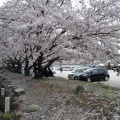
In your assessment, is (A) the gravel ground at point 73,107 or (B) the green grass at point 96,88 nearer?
(A) the gravel ground at point 73,107

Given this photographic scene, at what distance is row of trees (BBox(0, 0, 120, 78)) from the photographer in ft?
30.6

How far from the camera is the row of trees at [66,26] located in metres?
9.34

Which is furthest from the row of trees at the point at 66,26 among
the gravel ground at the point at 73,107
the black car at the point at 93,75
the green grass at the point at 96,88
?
the black car at the point at 93,75

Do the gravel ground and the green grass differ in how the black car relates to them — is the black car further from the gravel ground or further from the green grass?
the gravel ground

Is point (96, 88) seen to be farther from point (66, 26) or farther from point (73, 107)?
Result: point (66, 26)

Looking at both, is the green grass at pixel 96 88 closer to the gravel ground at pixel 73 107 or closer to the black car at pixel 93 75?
the gravel ground at pixel 73 107

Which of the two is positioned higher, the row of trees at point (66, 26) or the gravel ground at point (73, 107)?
the row of trees at point (66, 26)

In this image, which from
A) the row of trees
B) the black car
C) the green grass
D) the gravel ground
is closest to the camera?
the gravel ground

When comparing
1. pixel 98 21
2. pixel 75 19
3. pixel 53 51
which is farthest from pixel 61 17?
pixel 53 51

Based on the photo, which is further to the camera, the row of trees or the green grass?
the row of trees

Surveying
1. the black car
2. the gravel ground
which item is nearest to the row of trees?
the gravel ground

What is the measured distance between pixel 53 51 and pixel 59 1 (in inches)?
114

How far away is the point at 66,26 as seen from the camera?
9.62 metres

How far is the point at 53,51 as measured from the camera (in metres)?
11.3
